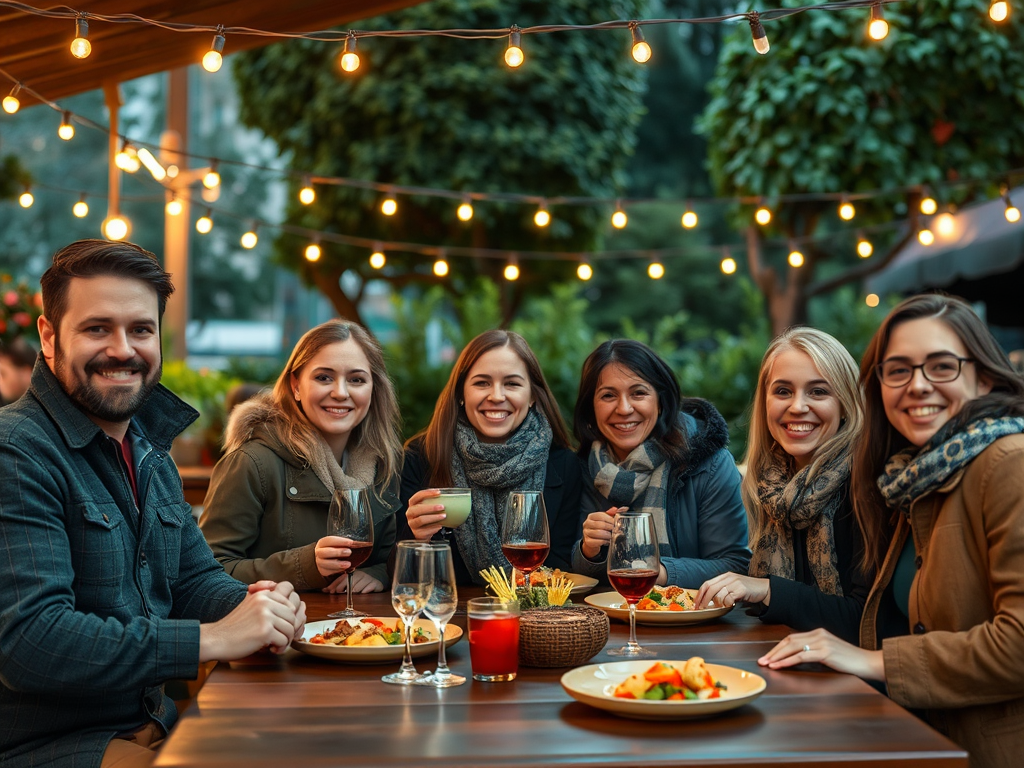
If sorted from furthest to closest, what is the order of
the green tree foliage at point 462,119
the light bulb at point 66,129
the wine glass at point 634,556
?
1. the green tree foliage at point 462,119
2. the light bulb at point 66,129
3. the wine glass at point 634,556

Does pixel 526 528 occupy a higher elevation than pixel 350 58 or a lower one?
lower

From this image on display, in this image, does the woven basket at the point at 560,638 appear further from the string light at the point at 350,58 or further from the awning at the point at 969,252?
the awning at the point at 969,252

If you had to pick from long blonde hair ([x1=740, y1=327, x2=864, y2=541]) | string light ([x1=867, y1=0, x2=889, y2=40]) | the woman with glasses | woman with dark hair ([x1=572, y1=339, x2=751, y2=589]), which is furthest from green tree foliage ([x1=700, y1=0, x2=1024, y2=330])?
the woman with glasses

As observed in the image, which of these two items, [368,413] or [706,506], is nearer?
[706,506]

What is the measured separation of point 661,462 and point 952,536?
1.16 m

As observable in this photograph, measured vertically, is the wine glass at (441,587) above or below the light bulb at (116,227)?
below

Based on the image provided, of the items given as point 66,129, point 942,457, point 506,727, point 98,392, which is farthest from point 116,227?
point 942,457

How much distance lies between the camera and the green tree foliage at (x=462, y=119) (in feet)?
23.0

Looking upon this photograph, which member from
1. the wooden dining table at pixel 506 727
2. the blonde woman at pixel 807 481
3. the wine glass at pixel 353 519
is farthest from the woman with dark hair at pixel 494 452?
the wooden dining table at pixel 506 727

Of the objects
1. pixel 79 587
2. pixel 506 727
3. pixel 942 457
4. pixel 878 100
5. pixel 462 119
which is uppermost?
pixel 462 119

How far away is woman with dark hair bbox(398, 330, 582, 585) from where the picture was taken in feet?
10.1

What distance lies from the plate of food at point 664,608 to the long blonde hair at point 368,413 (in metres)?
1.00

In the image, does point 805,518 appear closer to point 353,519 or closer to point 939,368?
point 939,368

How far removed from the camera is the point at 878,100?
572 cm
